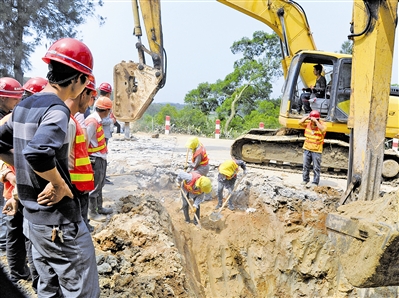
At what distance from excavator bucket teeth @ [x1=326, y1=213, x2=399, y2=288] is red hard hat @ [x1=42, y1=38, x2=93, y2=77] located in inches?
101

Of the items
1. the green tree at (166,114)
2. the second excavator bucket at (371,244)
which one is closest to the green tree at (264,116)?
the green tree at (166,114)

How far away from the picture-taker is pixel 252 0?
9.02m

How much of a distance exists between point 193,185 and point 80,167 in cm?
404

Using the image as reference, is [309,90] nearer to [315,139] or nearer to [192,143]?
[315,139]

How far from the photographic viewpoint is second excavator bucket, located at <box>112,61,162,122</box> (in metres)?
8.81

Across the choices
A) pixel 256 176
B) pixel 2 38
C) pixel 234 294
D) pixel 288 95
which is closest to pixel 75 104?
pixel 234 294

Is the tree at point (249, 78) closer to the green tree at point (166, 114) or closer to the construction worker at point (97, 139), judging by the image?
the green tree at point (166, 114)

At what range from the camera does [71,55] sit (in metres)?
2.19

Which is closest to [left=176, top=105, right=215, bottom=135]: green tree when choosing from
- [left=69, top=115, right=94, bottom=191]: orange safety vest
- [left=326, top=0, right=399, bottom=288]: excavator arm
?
[left=326, top=0, right=399, bottom=288]: excavator arm

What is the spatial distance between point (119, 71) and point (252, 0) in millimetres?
3494

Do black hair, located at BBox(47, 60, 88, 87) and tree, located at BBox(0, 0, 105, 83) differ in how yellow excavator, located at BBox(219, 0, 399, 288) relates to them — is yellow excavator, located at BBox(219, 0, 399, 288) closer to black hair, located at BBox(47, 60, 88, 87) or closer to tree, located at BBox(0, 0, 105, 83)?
black hair, located at BBox(47, 60, 88, 87)

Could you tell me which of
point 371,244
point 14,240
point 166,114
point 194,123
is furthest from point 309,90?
point 166,114

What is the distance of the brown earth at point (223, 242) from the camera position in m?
3.88

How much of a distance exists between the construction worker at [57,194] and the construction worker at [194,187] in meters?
4.07
